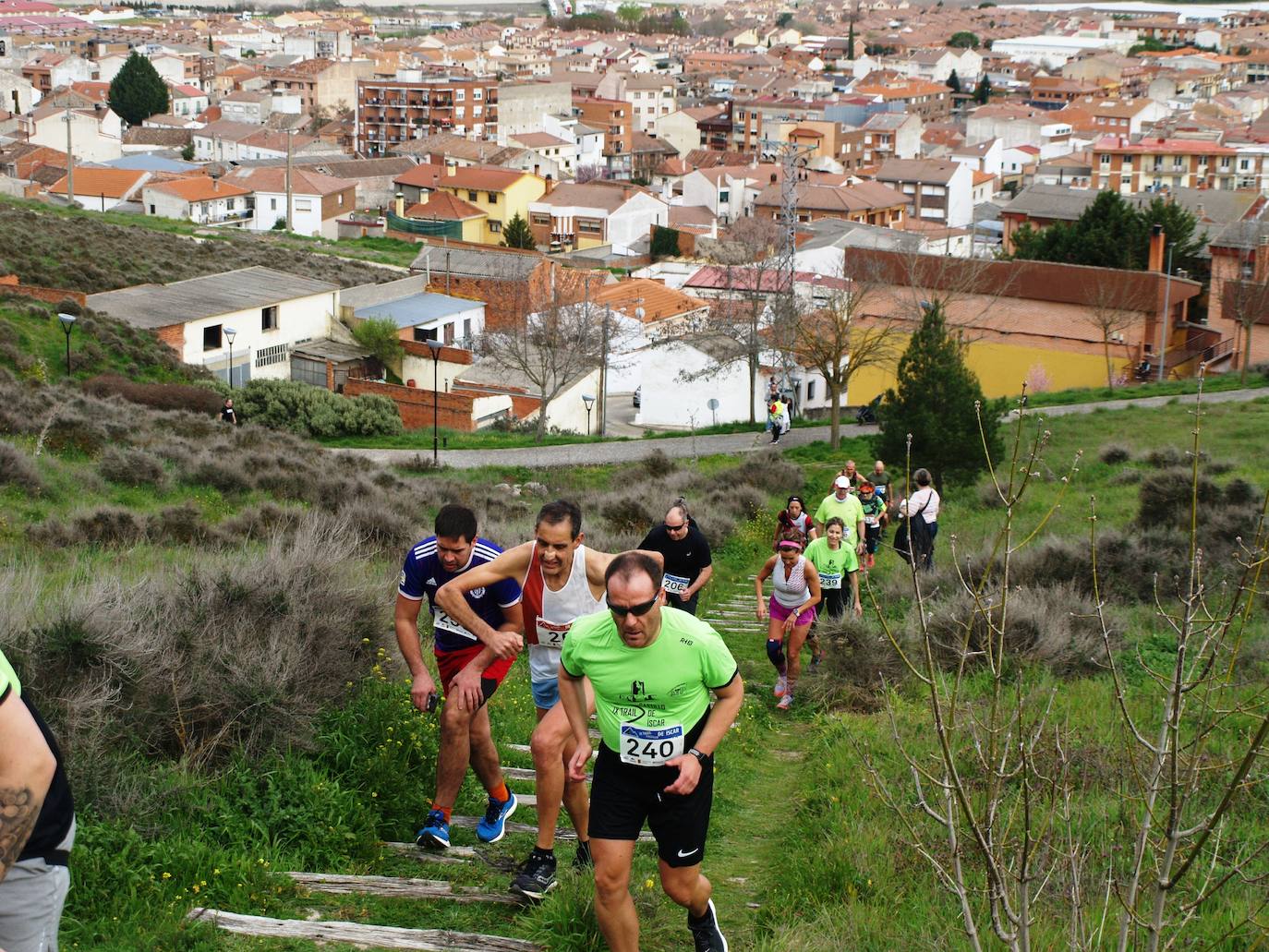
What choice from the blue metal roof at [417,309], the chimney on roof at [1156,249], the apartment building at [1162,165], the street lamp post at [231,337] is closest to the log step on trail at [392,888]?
the street lamp post at [231,337]

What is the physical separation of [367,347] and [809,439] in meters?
17.3

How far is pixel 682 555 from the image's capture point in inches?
353

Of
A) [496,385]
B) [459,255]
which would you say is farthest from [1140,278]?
[459,255]

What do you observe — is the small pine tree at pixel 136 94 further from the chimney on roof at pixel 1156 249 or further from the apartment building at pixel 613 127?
the chimney on roof at pixel 1156 249

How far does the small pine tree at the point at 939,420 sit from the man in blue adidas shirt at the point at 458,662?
14.4 m

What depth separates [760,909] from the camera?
5922 millimetres

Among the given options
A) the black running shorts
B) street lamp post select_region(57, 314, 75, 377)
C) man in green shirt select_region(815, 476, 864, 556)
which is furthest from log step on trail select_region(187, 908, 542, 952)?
street lamp post select_region(57, 314, 75, 377)

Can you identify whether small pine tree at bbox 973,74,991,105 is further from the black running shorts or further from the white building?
the black running shorts

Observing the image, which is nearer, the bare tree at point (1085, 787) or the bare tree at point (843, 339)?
the bare tree at point (1085, 787)

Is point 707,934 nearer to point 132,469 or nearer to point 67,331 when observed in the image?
point 132,469

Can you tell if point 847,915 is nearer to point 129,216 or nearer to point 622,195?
point 129,216

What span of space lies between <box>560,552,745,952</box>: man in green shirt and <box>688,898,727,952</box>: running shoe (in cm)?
10

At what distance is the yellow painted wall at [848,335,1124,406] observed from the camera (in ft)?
131

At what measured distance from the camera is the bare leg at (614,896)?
494 cm
